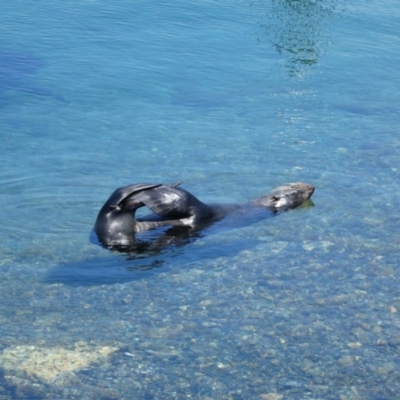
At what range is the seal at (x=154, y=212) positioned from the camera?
428 inches

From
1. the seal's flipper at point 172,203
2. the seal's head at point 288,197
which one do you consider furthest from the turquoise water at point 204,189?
the seal's flipper at point 172,203

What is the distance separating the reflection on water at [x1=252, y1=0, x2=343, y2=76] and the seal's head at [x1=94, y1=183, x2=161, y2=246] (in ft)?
30.8

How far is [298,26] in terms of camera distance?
22.7 m

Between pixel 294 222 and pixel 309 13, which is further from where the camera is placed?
pixel 309 13

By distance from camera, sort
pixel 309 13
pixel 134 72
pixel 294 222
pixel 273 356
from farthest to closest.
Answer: pixel 309 13 < pixel 134 72 < pixel 294 222 < pixel 273 356


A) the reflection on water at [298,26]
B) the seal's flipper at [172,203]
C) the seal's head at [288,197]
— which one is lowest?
the seal's head at [288,197]

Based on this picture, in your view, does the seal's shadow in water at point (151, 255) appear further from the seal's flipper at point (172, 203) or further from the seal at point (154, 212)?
the seal's flipper at point (172, 203)

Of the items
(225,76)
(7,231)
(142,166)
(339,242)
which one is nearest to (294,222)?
(339,242)

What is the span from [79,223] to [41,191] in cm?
129

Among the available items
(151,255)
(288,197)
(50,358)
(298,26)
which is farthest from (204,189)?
(298,26)

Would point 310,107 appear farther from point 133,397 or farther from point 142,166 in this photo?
point 133,397

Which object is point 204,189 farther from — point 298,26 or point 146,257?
point 298,26

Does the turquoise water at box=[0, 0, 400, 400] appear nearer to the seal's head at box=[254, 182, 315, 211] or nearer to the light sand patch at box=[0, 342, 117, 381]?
the light sand patch at box=[0, 342, 117, 381]

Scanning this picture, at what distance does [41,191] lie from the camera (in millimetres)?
12797
